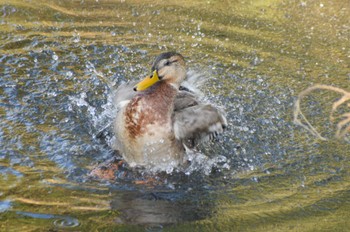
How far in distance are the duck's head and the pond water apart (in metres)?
0.68

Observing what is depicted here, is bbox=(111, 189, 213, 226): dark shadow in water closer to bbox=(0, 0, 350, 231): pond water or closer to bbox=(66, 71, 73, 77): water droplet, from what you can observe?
bbox=(0, 0, 350, 231): pond water

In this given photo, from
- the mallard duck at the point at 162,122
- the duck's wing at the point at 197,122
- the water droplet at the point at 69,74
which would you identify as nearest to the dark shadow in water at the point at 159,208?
the mallard duck at the point at 162,122

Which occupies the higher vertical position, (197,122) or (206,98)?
(197,122)

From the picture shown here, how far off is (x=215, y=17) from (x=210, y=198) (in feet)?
13.2

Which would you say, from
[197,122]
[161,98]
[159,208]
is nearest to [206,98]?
[197,122]

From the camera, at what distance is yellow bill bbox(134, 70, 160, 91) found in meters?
4.43

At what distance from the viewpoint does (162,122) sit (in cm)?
441

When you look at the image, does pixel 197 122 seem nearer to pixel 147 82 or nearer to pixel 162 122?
pixel 162 122

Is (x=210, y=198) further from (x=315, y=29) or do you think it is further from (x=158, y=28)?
(x=315, y=29)

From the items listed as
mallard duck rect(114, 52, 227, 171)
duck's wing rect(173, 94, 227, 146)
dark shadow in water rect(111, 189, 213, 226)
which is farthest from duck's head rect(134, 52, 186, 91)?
dark shadow in water rect(111, 189, 213, 226)

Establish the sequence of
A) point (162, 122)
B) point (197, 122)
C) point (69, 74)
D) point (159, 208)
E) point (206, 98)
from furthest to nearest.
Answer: point (69, 74), point (206, 98), point (197, 122), point (162, 122), point (159, 208)

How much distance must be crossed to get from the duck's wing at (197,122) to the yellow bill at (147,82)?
1.06ft

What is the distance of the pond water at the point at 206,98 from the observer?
3775 mm

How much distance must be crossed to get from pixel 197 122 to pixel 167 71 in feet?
1.52
